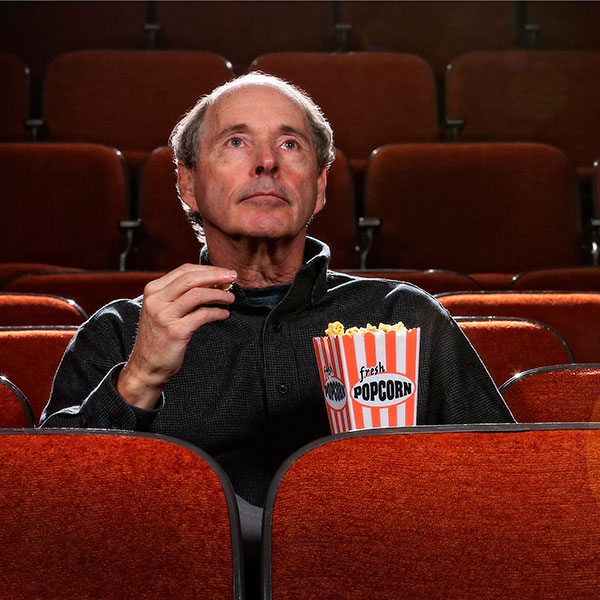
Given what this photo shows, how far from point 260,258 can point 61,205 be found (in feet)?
1.57

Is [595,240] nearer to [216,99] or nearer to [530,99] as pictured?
[530,99]

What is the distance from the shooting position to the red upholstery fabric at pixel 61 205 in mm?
899

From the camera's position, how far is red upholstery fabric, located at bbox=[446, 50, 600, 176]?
1146 mm

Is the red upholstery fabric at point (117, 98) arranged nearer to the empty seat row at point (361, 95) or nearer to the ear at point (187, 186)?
the empty seat row at point (361, 95)

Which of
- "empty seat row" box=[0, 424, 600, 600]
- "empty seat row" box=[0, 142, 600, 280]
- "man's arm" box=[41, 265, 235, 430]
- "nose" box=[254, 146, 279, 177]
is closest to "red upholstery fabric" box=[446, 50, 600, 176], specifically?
"empty seat row" box=[0, 142, 600, 280]

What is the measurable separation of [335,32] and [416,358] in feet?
3.71

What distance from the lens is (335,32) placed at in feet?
4.49

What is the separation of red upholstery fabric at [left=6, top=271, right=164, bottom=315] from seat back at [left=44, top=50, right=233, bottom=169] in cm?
48

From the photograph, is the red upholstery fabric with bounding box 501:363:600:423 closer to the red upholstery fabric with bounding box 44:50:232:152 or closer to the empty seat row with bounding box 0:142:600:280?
the empty seat row with bounding box 0:142:600:280

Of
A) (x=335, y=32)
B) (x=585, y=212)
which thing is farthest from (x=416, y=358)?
(x=335, y=32)

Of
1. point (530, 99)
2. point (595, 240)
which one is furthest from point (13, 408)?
point (530, 99)

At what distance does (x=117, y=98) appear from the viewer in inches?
43.1

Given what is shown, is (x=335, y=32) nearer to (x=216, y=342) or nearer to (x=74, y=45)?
(x=74, y=45)

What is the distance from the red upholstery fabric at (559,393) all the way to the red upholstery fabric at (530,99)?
2.60 feet
